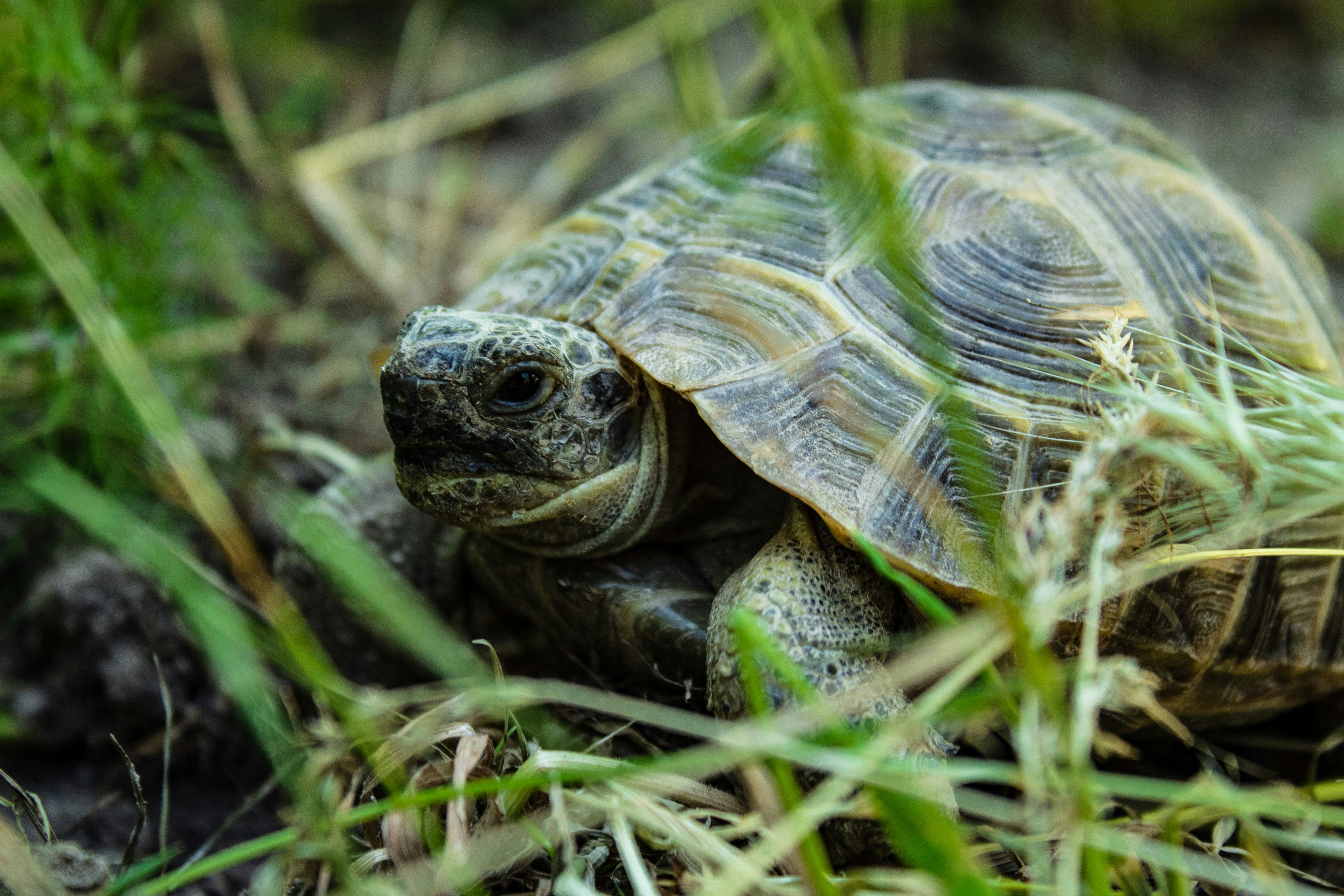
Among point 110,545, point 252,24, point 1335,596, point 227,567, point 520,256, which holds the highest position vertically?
point 252,24

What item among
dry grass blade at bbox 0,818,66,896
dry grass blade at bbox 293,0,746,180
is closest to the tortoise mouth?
dry grass blade at bbox 0,818,66,896

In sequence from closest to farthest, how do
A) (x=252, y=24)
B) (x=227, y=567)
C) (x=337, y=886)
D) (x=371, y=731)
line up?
(x=371, y=731), (x=337, y=886), (x=227, y=567), (x=252, y=24)

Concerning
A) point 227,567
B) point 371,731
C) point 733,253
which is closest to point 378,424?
point 227,567

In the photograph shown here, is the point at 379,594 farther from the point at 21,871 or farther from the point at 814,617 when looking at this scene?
the point at 814,617

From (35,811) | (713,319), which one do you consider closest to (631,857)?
(713,319)

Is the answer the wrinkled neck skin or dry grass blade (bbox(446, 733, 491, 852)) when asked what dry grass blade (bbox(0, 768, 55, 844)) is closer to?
dry grass blade (bbox(446, 733, 491, 852))

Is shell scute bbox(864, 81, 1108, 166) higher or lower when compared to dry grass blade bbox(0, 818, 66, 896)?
higher

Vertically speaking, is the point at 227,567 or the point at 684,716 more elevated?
the point at 684,716

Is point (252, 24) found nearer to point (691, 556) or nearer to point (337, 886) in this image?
point (691, 556)
